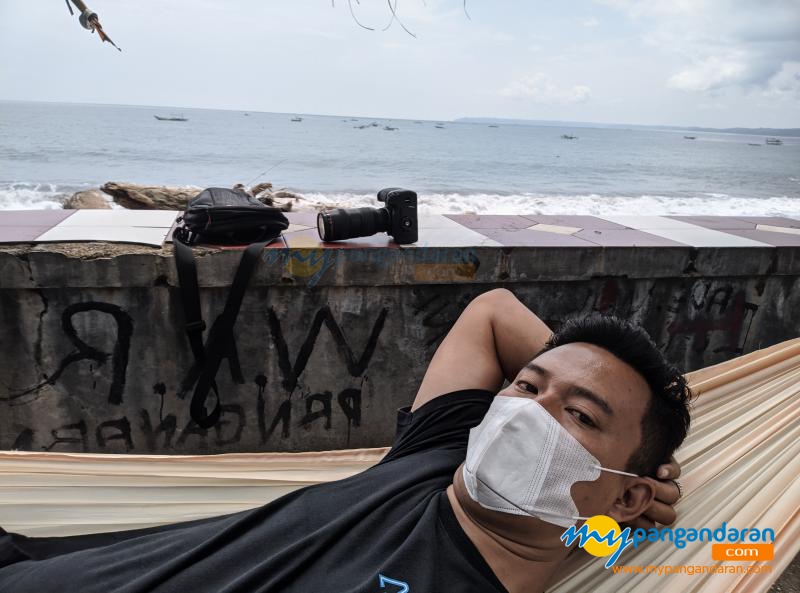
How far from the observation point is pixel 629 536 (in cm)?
153

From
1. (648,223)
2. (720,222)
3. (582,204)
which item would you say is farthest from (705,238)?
(582,204)

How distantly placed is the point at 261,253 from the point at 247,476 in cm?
122

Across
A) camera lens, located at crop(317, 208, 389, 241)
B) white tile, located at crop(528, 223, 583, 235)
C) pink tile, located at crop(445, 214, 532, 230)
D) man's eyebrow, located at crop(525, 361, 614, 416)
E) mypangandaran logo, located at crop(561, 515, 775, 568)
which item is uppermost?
camera lens, located at crop(317, 208, 389, 241)

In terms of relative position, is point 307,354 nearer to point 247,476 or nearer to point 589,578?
point 247,476

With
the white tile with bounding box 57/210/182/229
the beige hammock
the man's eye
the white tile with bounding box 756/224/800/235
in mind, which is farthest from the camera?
the white tile with bounding box 756/224/800/235

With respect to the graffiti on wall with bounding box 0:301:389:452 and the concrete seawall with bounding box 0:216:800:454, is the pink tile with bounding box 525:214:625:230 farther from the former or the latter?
the graffiti on wall with bounding box 0:301:389:452

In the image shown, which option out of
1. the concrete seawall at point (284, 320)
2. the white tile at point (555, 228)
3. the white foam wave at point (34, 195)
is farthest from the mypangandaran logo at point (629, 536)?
the white foam wave at point (34, 195)

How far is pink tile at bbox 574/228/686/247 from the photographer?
136 inches

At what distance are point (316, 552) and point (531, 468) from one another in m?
0.57

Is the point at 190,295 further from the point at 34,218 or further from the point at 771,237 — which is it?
the point at 771,237

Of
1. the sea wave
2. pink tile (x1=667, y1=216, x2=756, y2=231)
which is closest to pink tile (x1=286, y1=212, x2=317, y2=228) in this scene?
pink tile (x1=667, y1=216, x2=756, y2=231)

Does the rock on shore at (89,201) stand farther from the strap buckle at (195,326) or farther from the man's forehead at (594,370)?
the man's forehead at (594,370)

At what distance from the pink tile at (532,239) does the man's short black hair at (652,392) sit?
1681 millimetres

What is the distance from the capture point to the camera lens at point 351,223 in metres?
3.04
